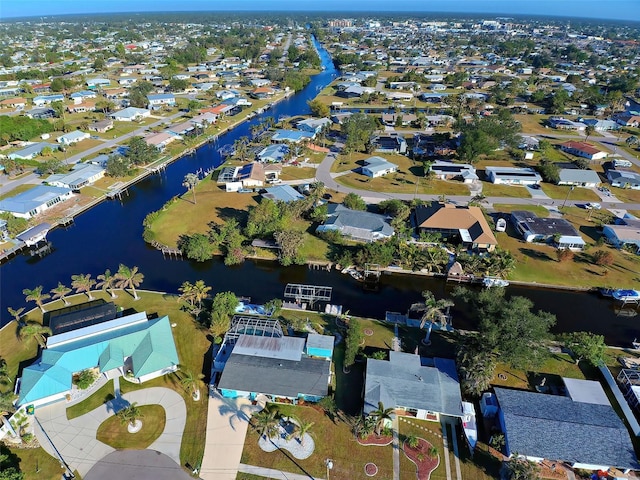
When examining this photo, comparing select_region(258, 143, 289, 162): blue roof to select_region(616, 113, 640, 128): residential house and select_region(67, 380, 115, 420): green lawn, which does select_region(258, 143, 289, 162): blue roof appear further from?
select_region(616, 113, 640, 128): residential house

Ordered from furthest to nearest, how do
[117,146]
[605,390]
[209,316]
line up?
[117,146], [209,316], [605,390]

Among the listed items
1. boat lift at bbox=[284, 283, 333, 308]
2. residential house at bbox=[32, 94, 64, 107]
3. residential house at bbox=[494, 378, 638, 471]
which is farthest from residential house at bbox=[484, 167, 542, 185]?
residential house at bbox=[32, 94, 64, 107]

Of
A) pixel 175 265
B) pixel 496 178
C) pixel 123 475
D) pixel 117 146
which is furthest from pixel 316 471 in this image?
pixel 117 146

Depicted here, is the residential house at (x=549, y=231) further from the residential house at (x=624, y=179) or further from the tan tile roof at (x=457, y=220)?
the residential house at (x=624, y=179)

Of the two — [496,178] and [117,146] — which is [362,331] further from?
[117,146]

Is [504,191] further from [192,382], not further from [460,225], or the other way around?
[192,382]

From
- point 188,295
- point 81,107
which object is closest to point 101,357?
point 188,295
